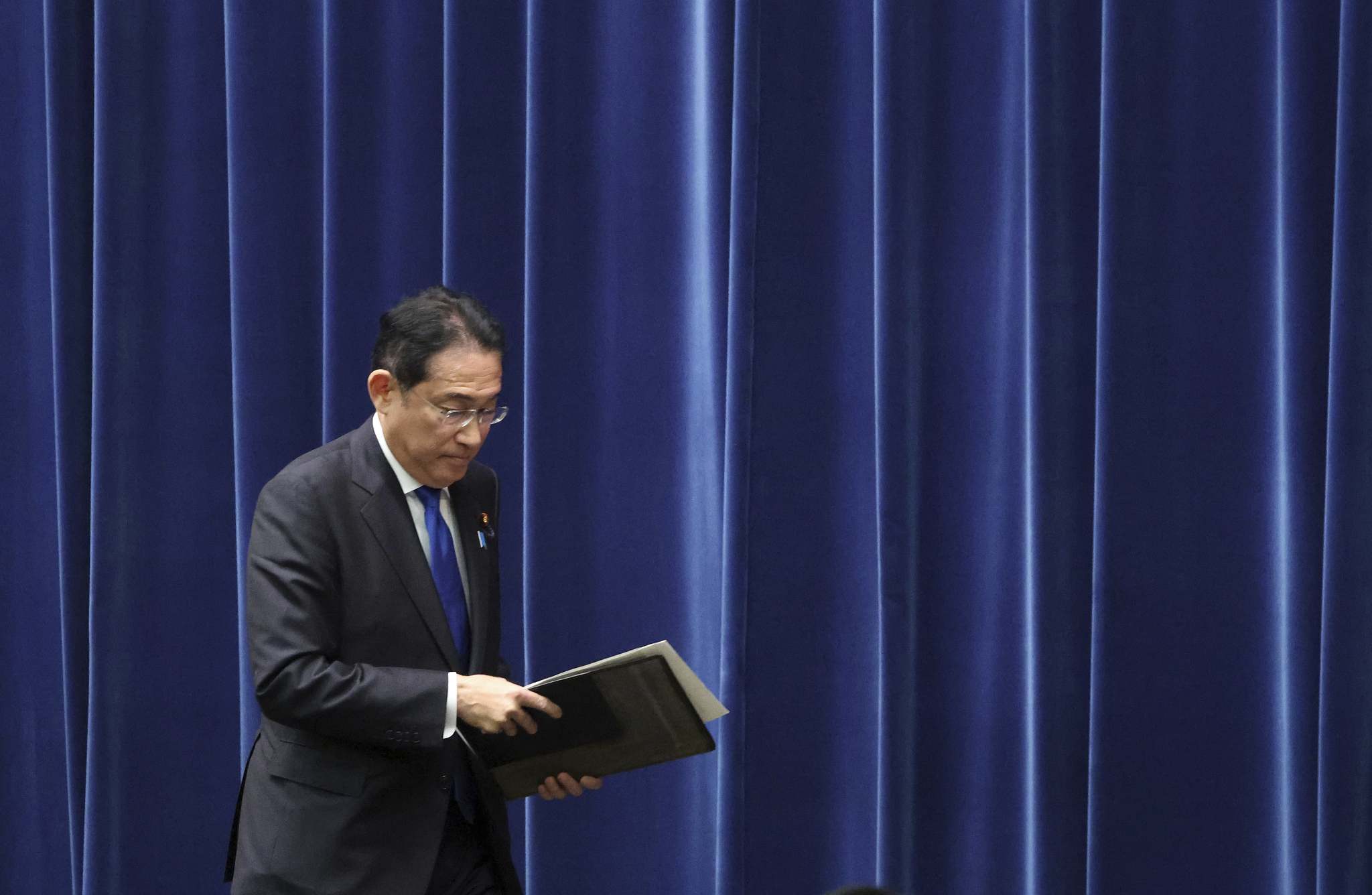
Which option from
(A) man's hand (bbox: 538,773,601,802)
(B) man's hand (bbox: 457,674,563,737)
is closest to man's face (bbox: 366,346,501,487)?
(B) man's hand (bbox: 457,674,563,737)

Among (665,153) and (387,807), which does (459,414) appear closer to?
(387,807)

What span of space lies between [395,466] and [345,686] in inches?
13.0

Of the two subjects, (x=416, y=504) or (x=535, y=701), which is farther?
(x=416, y=504)

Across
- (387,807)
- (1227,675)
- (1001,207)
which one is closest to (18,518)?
(387,807)


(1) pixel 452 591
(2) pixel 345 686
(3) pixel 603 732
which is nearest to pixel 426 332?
(1) pixel 452 591

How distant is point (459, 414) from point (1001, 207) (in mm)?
1332

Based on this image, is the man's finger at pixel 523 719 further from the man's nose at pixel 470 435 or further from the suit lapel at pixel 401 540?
the man's nose at pixel 470 435

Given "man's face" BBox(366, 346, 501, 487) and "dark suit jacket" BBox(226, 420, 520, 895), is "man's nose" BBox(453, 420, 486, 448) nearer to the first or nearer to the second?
"man's face" BBox(366, 346, 501, 487)

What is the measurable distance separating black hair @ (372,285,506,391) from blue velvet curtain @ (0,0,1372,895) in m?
0.80

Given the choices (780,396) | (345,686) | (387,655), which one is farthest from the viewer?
(780,396)

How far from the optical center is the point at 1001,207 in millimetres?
2473

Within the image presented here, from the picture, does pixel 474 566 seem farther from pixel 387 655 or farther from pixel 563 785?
pixel 563 785

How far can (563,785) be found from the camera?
175 cm

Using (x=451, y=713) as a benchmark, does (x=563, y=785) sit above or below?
below
